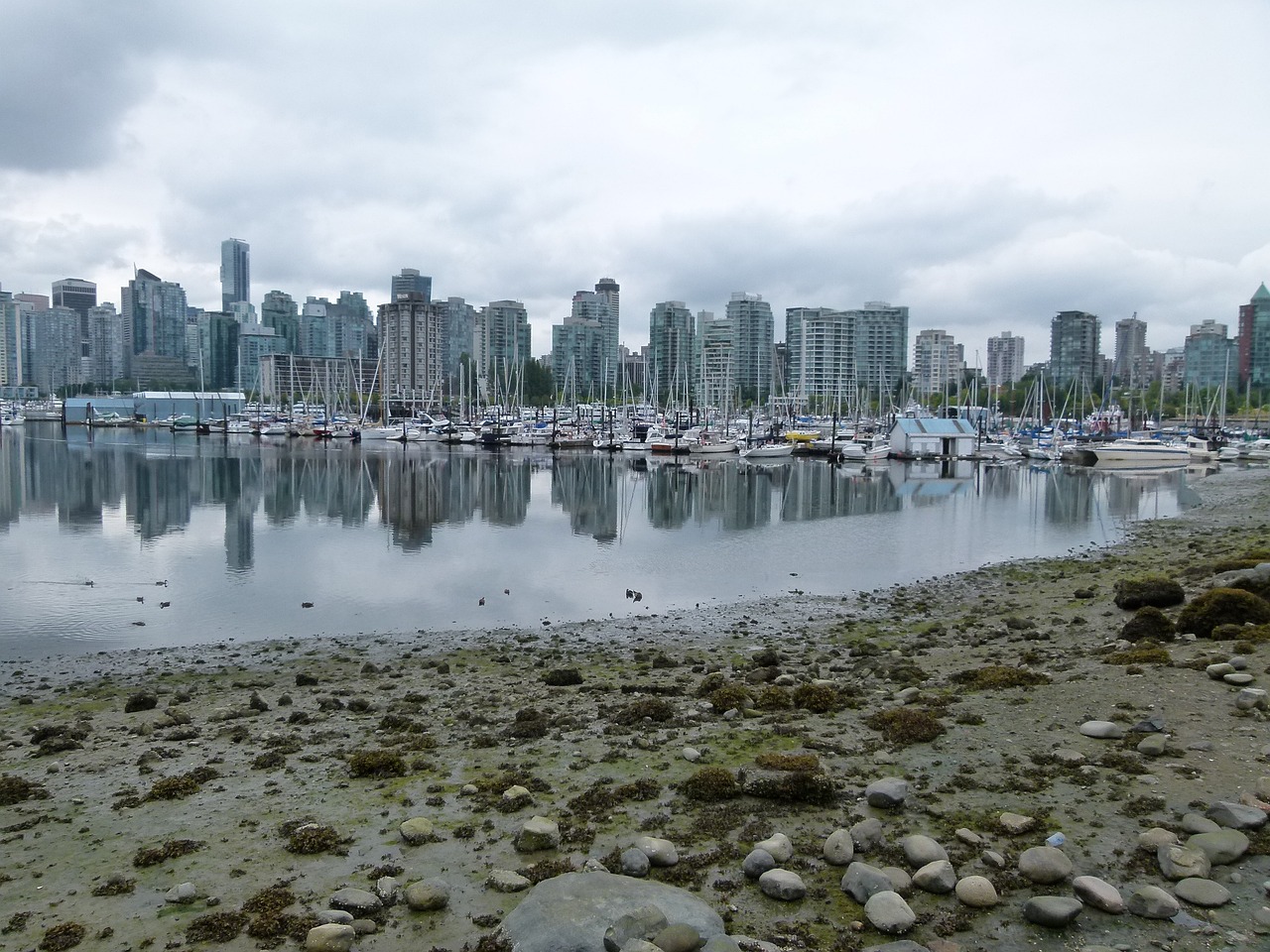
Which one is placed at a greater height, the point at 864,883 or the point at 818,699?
the point at 864,883

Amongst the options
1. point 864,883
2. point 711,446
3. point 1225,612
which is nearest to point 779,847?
point 864,883

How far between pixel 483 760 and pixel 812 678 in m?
6.88

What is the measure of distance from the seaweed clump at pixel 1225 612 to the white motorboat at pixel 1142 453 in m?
86.0

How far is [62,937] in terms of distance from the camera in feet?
25.0

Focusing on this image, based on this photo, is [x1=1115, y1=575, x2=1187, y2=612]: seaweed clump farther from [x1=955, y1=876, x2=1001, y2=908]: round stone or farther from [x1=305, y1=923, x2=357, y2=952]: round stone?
[x1=305, y1=923, x2=357, y2=952]: round stone

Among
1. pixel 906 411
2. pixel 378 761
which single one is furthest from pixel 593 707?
pixel 906 411

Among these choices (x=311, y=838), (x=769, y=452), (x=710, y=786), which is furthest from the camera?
(x=769, y=452)

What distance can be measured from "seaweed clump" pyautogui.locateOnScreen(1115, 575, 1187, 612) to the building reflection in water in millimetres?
22263

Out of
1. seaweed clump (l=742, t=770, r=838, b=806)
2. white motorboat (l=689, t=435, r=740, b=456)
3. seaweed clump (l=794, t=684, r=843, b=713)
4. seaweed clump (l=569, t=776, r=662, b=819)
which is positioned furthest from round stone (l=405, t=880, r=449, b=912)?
white motorboat (l=689, t=435, r=740, b=456)

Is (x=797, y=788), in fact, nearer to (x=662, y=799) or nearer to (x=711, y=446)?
(x=662, y=799)

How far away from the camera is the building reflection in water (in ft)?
149

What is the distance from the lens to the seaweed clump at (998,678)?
14453 mm

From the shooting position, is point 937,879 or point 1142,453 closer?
point 937,879

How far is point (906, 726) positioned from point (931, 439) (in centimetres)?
9363
